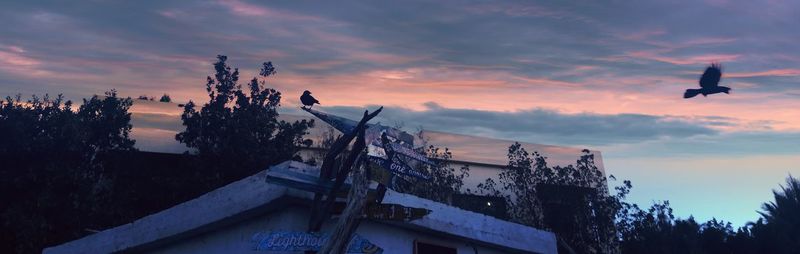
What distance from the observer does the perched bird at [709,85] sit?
7859mm

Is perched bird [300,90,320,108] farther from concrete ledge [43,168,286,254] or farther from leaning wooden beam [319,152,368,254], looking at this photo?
leaning wooden beam [319,152,368,254]

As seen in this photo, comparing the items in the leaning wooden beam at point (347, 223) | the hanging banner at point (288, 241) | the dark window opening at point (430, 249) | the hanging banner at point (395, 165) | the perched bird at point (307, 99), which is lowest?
the dark window opening at point (430, 249)

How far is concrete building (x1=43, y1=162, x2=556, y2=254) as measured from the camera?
9758 mm

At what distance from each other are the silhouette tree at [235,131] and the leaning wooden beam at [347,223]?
10999 millimetres

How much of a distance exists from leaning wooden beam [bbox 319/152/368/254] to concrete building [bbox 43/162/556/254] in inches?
55.2

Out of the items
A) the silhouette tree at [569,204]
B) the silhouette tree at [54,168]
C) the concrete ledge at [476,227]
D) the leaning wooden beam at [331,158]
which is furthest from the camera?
the silhouette tree at [569,204]

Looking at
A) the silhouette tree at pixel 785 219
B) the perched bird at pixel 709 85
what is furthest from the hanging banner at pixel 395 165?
the silhouette tree at pixel 785 219

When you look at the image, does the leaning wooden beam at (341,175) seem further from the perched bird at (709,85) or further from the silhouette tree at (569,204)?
the silhouette tree at (569,204)

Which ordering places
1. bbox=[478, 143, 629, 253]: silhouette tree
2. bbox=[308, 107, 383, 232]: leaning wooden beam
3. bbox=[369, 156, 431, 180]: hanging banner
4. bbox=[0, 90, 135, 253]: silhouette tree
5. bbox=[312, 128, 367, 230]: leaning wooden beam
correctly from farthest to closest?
bbox=[478, 143, 629, 253]: silhouette tree < bbox=[0, 90, 135, 253]: silhouette tree < bbox=[369, 156, 431, 180]: hanging banner < bbox=[308, 107, 383, 232]: leaning wooden beam < bbox=[312, 128, 367, 230]: leaning wooden beam

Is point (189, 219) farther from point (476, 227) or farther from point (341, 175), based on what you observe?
point (476, 227)

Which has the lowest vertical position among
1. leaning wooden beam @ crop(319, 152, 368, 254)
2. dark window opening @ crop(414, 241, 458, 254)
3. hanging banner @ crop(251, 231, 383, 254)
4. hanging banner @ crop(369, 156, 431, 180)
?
dark window opening @ crop(414, 241, 458, 254)

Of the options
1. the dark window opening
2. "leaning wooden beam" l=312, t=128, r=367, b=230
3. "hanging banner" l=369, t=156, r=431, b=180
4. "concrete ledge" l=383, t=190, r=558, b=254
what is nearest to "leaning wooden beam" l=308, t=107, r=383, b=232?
"leaning wooden beam" l=312, t=128, r=367, b=230

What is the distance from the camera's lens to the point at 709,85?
26.3 ft

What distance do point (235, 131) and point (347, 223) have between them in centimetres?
1228
